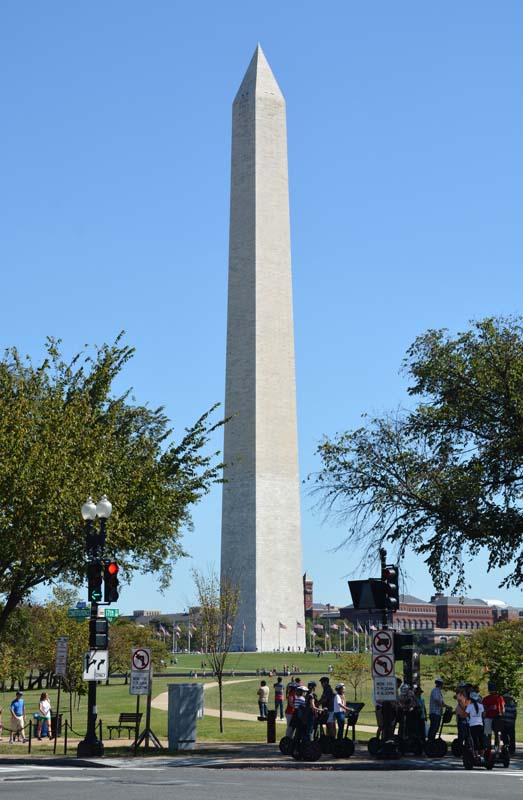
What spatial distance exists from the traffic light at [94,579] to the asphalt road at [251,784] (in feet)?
11.9

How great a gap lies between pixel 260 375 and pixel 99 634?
2248 inches

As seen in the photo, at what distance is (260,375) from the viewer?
8069 centimetres

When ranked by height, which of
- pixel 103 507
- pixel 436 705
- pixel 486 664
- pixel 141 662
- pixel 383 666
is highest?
pixel 103 507

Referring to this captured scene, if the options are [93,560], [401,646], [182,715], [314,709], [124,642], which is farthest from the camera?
[124,642]

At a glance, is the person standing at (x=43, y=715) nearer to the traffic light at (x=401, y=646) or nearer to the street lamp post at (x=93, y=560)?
the street lamp post at (x=93, y=560)

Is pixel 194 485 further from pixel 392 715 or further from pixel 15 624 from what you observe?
pixel 15 624

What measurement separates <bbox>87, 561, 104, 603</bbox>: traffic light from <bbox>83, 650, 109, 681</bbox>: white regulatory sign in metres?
1.12

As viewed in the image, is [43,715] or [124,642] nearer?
[43,715]

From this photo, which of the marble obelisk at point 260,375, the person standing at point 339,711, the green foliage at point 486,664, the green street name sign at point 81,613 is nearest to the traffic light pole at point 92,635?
the green street name sign at point 81,613

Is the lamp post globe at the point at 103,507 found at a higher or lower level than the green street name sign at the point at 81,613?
higher

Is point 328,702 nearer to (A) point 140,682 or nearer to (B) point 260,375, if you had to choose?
(A) point 140,682

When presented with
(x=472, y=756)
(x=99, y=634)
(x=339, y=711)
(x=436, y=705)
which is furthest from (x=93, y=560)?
(x=436, y=705)

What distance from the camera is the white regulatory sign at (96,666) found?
23.7 metres

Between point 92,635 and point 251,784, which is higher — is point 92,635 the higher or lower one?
the higher one
